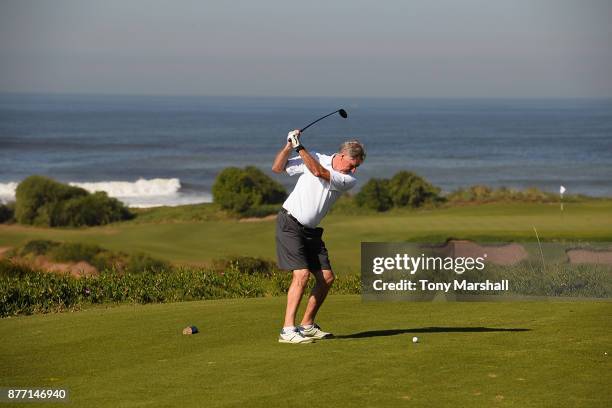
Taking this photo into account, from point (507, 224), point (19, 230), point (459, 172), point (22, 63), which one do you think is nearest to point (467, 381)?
point (507, 224)

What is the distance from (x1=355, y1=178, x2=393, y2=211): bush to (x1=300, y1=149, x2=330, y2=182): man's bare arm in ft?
119

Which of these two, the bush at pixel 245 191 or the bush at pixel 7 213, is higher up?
the bush at pixel 245 191

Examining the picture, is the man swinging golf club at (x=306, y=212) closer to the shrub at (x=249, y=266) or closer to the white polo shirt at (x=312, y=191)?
the white polo shirt at (x=312, y=191)

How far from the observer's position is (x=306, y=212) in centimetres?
941

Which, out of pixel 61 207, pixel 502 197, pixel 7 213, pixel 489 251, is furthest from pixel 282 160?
pixel 7 213

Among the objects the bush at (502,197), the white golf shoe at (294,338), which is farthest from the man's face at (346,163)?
the bush at (502,197)

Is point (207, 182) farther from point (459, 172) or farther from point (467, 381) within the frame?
point (467, 381)

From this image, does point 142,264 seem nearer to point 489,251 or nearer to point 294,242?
point 489,251

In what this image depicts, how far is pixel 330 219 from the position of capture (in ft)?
119

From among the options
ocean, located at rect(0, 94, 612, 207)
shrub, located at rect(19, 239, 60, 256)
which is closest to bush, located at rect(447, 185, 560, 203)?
shrub, located at rect(19, 239, 60, 256)

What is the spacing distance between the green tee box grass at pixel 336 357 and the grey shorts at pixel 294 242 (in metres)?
0.73

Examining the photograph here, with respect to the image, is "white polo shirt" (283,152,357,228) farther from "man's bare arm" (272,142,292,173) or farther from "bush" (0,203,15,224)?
"bush" (0,203,15,224)

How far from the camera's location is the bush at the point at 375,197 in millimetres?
45750

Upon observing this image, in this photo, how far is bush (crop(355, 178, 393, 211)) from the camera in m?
45.8
